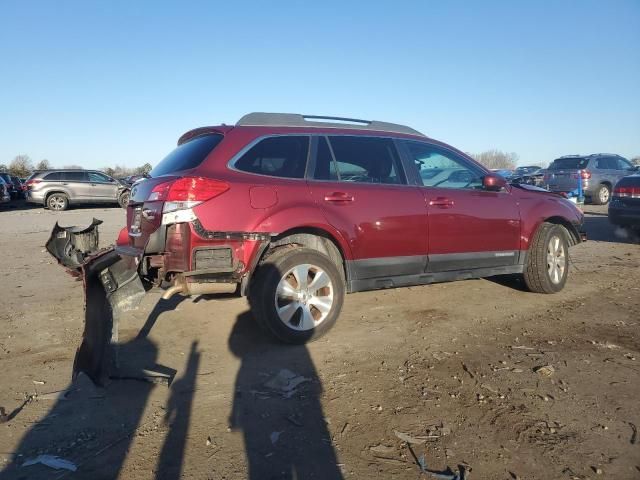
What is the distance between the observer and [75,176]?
19156 mm

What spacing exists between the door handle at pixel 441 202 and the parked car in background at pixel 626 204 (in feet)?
21.8

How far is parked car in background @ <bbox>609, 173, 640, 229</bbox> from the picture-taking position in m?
9.18

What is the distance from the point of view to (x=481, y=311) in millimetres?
4785

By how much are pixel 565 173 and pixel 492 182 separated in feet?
45.6

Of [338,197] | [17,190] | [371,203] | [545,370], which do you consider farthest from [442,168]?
[17,190]

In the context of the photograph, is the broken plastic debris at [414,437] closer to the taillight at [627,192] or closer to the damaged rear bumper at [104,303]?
the damaged rear bumper at [104,303]

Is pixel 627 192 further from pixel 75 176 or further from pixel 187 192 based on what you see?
pixel 75 176

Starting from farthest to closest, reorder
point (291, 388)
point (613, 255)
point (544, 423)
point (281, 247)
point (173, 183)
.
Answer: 1. point (613, 255)
2. point (281, 247)
3. point (173, 183)
4. point (291, 388)
5. point (544, 423)

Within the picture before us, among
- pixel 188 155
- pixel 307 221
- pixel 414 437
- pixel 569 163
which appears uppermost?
pixel 569 163

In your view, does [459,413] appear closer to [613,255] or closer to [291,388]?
[291,388]

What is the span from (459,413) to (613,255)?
6789mm

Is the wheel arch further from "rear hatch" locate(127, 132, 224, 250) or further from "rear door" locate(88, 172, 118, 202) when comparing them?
"rear door" locate(88, 172, 118, 202)

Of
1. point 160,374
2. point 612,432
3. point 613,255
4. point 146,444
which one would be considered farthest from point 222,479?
point 613,255

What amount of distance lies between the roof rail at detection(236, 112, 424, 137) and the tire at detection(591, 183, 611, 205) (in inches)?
601
